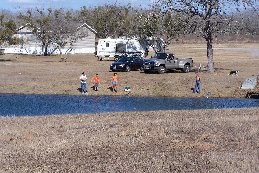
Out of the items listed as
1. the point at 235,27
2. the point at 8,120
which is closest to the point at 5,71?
the point at 235,27

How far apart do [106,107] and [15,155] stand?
55.9 ft

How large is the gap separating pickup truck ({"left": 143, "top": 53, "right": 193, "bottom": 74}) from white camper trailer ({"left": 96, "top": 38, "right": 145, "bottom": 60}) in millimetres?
19821

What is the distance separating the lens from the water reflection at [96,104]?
94.5 feet

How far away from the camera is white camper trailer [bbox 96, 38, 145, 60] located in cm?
6656

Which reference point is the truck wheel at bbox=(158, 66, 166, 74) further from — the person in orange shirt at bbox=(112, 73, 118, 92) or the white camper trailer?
the white camper trailer

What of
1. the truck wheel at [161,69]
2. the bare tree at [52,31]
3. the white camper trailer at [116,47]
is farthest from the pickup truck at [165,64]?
the bare tree at [52,31]

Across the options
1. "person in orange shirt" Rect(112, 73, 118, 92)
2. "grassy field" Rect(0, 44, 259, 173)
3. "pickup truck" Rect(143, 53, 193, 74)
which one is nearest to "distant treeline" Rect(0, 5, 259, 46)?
"pickup truck" Rect(143, 53, 193, 74)

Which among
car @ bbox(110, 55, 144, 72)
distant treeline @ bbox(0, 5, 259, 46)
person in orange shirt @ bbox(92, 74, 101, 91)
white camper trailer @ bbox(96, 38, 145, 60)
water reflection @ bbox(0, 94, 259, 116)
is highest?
distant treeline @ bbox(0, 5, 259, 46)

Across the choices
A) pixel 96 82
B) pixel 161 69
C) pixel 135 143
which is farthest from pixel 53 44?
pixel 135 143

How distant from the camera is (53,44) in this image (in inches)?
3162

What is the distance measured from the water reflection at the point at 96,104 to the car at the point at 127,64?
10.7 metres

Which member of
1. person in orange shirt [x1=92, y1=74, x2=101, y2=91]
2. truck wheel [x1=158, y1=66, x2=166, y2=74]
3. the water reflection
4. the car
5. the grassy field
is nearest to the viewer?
the grassy field

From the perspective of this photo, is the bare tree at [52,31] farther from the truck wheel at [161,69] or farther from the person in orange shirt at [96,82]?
the person in orange shirt at [96,82]

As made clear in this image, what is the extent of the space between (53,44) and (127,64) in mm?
36109
